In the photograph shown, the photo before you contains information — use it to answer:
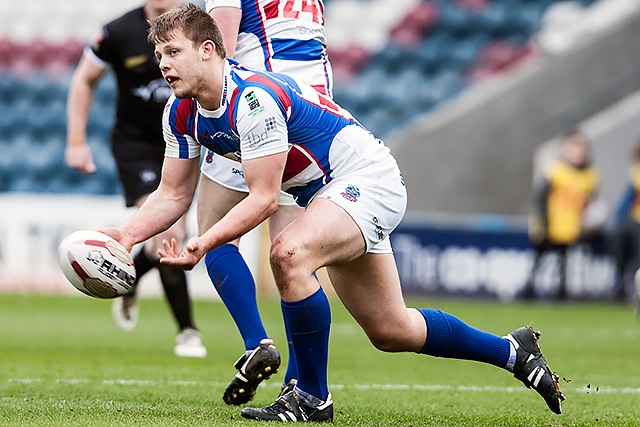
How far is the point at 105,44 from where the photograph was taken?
22.6ft

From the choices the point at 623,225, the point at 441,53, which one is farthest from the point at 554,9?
the point at 623,225

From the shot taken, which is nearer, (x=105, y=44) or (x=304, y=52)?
(x=304, y=52)

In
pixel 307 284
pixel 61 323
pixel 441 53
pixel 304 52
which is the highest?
pixel 441 53

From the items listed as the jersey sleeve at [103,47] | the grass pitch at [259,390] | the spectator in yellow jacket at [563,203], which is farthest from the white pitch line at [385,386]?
the spectator in yellow jacket at [563,203]

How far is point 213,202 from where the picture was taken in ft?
16.5

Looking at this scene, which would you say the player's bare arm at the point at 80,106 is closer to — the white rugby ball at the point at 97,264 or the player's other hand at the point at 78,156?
the player's other hand at the point at 78,156

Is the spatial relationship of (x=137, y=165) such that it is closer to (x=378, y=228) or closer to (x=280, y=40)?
(x=280, y=40)

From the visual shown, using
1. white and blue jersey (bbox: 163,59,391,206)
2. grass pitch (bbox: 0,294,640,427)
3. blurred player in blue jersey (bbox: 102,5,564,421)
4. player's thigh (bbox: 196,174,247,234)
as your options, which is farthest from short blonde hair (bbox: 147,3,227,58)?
grass pitch (bbox: 0,294,640,427)

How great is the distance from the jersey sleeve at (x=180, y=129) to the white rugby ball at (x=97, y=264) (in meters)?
0.45

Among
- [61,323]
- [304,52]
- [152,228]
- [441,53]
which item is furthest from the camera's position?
[441,53]

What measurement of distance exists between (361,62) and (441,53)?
112 centimetres

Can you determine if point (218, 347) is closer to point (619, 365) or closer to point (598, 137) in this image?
point (619, 365)

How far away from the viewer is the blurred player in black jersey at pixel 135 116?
6.90 metres

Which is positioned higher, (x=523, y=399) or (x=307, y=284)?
(x=307, y=284)
